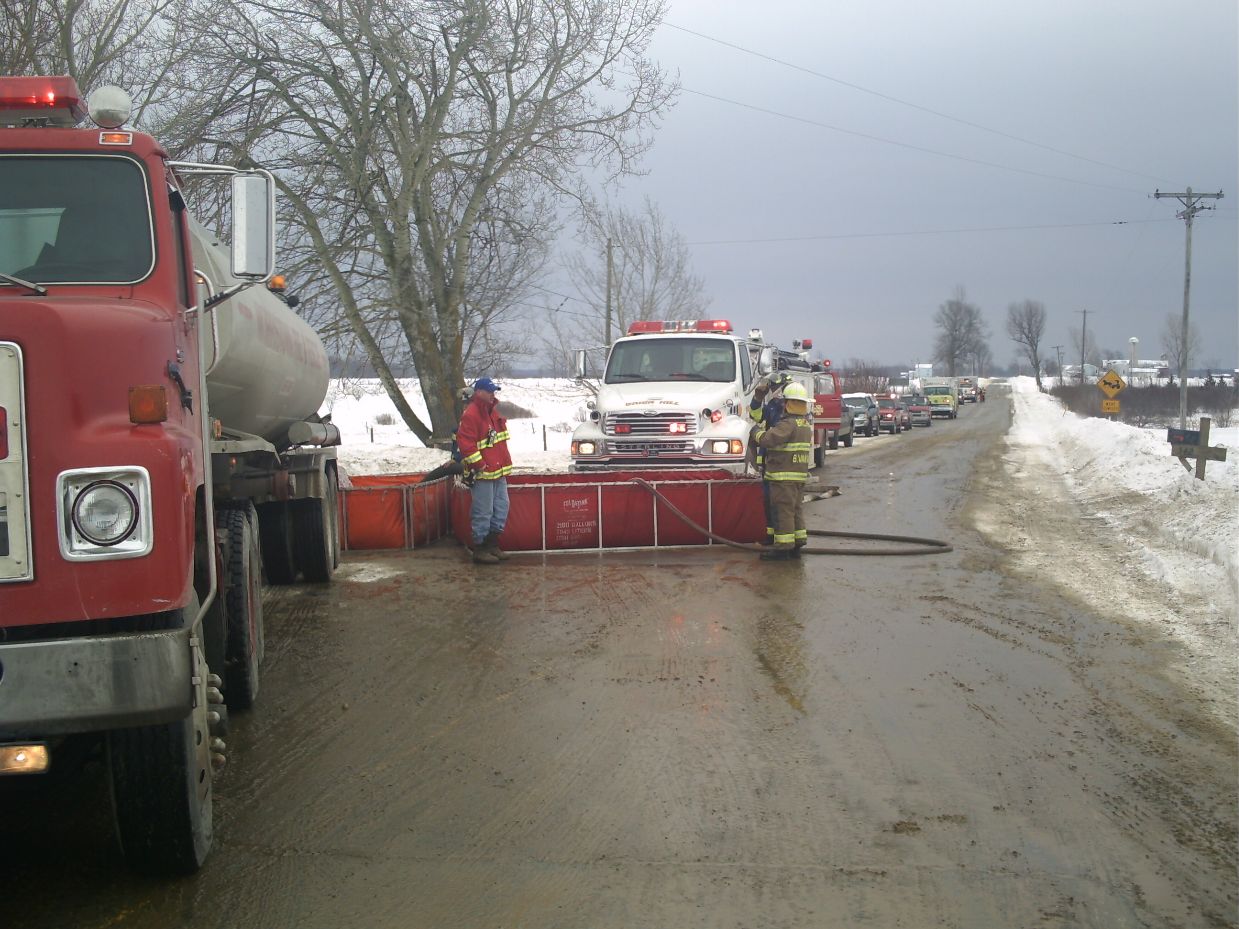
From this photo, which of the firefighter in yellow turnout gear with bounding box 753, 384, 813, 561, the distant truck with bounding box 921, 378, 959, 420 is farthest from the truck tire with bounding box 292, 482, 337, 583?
the distant truck with bounding box 921, 378, 959, 420

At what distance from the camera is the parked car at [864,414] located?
144ft

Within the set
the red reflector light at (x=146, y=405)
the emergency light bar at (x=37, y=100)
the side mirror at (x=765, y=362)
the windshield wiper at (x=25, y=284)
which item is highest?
the emergency light bar at (x=37, y=100)

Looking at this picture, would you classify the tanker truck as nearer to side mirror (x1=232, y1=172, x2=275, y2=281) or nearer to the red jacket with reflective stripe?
side mirror (x1=232, y1=172, x2=275, y2=281)

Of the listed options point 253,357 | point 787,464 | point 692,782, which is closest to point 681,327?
point 787,464

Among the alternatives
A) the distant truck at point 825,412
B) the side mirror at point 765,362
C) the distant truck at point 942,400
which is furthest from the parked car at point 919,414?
the side mirror at point 765,362

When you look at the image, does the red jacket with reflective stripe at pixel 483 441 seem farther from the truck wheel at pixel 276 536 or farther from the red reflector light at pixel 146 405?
the red reflector light at pixel 146 405

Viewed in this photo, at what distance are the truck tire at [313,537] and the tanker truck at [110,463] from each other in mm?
4483

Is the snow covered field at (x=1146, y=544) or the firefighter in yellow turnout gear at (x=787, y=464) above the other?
the firefighter in yellow turnout gear at (x=787, y=464)

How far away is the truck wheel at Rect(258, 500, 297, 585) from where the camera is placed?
10.1 metres

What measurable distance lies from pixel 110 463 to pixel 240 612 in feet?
9.56

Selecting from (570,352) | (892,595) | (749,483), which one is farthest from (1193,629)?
(570,352)

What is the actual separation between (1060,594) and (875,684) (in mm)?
3886

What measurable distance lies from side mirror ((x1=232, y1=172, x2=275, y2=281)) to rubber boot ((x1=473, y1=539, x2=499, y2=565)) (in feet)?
23.1

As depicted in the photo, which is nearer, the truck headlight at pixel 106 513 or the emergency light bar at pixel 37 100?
the truck headlight at pixel 106 513
